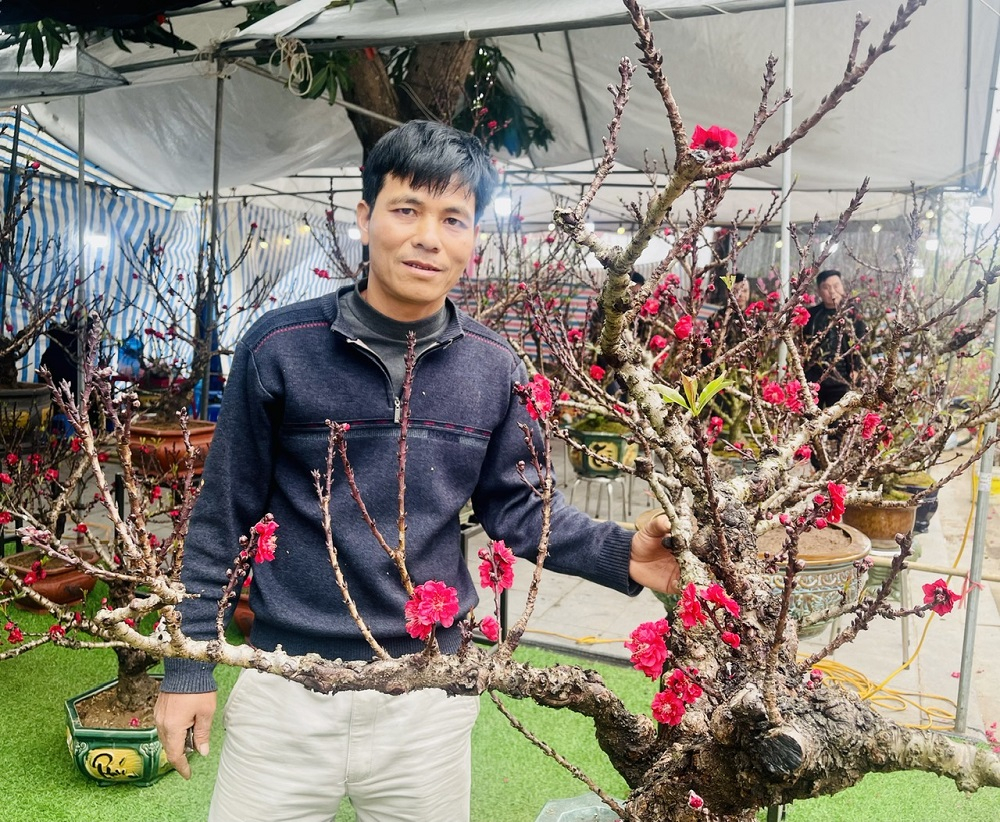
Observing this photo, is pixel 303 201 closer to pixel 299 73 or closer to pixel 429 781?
pixel 299 73

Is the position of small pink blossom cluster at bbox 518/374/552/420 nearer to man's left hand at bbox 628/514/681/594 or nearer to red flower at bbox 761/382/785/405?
man's left hand at bbox 628/514/681/594

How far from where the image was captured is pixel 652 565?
5.04 ft

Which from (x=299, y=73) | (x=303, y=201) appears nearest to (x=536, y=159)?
(x=299, y=73)

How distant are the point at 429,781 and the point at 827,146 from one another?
16.6ft

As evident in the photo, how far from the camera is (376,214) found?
61.1 inches

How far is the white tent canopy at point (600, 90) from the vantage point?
3426 millimetres

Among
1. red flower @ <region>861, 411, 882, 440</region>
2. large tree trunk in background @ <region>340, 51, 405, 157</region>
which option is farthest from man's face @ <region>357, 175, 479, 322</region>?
large tree trunk in background @ <region>340, 51, 405, 157</region>

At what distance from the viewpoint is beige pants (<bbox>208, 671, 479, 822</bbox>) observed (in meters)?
1.50

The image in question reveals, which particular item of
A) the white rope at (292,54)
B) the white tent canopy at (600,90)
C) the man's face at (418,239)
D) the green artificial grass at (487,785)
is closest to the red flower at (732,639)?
the man's face at (418,239)

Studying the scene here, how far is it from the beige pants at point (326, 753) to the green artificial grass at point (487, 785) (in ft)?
3.77

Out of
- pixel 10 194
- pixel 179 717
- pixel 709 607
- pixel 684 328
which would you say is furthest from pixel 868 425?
pixel 10 194

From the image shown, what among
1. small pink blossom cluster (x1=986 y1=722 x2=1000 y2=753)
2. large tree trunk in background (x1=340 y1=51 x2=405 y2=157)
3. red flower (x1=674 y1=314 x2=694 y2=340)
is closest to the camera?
red flower (x1=674 y1=314 x2=694 y2=340)

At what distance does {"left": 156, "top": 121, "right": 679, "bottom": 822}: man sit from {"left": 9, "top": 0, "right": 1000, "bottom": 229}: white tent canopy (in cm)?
182

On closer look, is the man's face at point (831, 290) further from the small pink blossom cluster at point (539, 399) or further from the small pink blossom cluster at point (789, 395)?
the small pink blossom cluster at point (539, 399)
